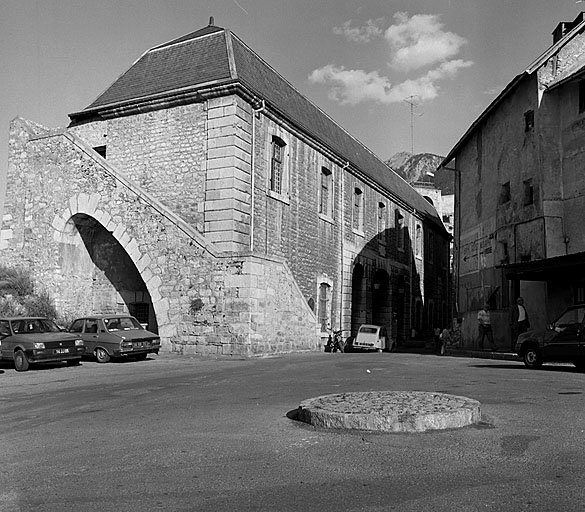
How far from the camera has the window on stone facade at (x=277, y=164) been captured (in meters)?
23.9

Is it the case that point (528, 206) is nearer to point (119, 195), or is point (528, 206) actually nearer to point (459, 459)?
point (119, 195)

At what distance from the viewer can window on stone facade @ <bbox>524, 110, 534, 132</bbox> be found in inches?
909

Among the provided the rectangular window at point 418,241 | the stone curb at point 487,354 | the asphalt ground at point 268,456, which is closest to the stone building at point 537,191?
the stone curb at point 487,354

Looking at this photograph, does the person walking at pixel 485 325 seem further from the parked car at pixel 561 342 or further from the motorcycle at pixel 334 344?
the parked car at pixel 561 342

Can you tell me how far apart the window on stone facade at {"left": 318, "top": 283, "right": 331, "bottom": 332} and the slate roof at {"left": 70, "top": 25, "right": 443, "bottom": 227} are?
249 inches

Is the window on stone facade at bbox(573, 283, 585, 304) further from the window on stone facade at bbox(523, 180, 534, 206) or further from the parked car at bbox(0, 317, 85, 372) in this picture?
the parked car at bbox(0, 317, 85, 372)

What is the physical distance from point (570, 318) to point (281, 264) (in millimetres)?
9373

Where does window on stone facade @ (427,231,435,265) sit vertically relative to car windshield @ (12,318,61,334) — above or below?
above

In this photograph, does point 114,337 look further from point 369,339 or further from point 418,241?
point 418,241

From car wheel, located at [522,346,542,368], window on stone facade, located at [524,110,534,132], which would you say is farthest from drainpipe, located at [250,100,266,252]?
car wheel, located at [522,346,542,368]

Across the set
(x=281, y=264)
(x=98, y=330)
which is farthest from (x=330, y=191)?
(x=98, y=330)

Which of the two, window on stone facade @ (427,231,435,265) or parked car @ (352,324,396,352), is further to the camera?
window on stone facade @ (427,231,435,265)

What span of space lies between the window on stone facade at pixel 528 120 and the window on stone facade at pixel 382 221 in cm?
1286

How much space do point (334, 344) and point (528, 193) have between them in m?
9.61
